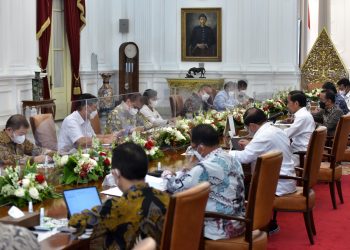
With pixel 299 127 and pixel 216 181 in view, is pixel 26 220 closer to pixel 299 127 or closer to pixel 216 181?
pixel 216 181

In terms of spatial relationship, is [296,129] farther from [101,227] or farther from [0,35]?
[0,35]

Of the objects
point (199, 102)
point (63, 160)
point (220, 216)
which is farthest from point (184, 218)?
point (199, 102)

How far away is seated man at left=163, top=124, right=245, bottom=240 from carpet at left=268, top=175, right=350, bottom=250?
1.58 meters

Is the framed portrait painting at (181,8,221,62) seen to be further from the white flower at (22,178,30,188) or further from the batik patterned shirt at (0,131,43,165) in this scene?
the white flower at (22,178,30,188)

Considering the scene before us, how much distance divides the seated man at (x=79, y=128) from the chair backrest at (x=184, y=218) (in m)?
2.74

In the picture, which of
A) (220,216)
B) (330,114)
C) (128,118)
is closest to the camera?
(220,216)

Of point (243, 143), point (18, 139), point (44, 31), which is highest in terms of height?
point (44, 31)

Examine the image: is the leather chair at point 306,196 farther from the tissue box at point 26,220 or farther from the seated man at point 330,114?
the seated man at point 330,114

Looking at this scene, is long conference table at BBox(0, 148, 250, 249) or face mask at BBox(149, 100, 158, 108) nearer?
long conference table at BBox(0, 148, 250, 249)

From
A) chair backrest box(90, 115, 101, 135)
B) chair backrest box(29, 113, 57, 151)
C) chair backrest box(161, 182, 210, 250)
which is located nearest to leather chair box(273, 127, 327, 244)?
chair backrest box(90, 115, 101, 135)

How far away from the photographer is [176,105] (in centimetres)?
886

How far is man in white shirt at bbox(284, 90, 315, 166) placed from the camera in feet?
26.4

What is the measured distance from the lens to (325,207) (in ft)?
25.7

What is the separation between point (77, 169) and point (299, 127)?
3.59 metres
